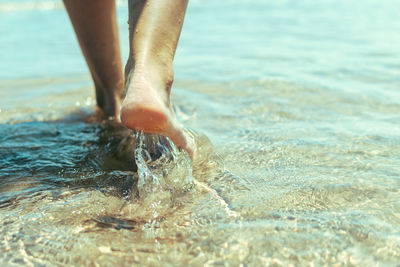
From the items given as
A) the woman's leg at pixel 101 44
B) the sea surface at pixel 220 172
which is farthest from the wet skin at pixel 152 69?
the woman's leg at pixel 101 44

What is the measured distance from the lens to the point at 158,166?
160 centimetres

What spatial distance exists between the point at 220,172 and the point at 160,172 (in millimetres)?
260

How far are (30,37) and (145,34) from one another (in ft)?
16.3

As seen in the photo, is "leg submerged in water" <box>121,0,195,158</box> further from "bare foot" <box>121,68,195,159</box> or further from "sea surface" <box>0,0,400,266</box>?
"sea surface" <box>0,0,400,266</box>

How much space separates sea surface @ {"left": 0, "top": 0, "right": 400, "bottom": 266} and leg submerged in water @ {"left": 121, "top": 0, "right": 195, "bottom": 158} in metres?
0.21

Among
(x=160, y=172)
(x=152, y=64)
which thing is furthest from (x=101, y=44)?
(x=160, y=172)

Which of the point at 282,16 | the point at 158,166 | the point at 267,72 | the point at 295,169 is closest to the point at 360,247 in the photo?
the point at 295,169

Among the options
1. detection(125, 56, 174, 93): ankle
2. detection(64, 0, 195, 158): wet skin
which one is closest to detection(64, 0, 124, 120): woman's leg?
detection(64, 0, 195, 158): wet skin

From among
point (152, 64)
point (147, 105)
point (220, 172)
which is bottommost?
point (220, 172)

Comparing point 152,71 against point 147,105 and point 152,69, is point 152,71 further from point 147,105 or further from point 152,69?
point 147,105

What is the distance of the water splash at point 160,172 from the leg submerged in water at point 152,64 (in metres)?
0.14

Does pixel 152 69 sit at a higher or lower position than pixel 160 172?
higher

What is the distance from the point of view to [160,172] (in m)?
1.58

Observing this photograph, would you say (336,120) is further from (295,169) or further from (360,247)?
(360,247)
